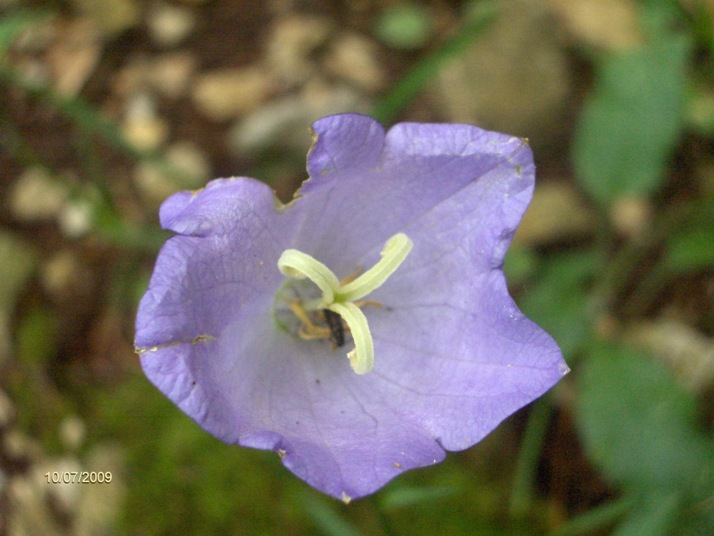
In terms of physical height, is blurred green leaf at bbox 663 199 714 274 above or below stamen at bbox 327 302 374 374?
below

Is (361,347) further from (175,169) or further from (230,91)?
(230,91)

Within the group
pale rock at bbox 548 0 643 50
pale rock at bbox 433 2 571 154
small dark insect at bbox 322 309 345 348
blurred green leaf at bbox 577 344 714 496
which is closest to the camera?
small dark insect at bbox 322 309 345 348

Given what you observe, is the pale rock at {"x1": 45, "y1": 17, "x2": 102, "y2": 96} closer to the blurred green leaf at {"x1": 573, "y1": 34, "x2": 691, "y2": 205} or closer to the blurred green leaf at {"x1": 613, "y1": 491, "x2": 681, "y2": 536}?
the blurred green leaf at {"x1": 573, "y1": 34, "x2": 691, "y2": 205}

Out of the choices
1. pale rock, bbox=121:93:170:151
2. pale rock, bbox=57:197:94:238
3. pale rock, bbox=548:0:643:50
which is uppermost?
pale rock, bbox=548:0:643:50

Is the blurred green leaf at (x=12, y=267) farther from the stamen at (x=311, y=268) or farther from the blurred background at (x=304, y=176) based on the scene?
the stamen at (x=311, y=268)

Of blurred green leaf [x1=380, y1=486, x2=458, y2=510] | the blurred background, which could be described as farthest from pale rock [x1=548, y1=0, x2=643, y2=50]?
blurred green leaf [x1=380, y1=486, x2=458, y2=510]

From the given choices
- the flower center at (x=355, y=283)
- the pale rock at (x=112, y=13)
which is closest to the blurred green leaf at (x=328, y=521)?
the flower center at (x=355, y=283)
